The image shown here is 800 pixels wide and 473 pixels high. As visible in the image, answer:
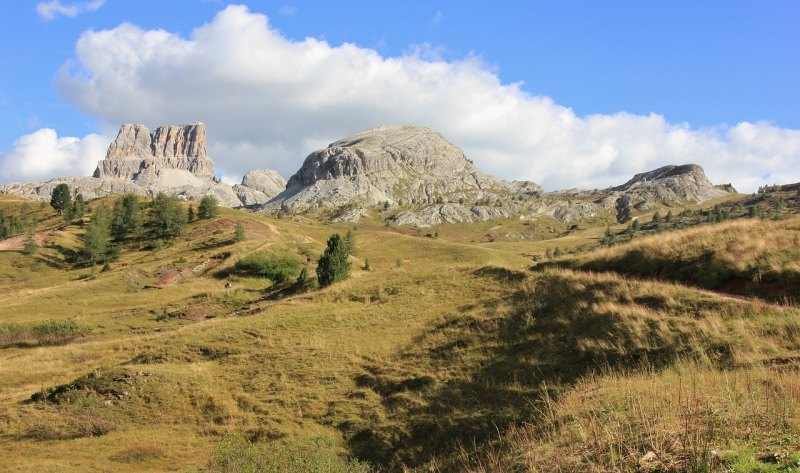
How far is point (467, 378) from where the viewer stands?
19.7 m

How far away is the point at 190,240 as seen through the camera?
90000 millimetres

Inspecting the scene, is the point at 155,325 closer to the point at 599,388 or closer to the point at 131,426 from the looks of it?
the point at 131,426

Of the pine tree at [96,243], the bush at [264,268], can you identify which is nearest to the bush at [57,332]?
the bush at [264,268]

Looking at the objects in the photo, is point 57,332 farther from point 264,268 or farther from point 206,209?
point 206,209

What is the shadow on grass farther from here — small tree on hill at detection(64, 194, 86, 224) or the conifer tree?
small tree on hill at detection(64, 194, 86, 224)

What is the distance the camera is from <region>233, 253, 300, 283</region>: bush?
70.9 meters

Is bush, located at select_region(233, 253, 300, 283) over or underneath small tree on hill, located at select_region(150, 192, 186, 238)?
underneath

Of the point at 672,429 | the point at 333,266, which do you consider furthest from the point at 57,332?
the point at 672,429

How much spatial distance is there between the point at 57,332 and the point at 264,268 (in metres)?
30.9

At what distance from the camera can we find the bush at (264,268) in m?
70.9

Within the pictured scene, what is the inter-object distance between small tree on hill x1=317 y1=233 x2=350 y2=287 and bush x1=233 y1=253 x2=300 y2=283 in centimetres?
1888

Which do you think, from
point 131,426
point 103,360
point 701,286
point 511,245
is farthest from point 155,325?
point 511,245

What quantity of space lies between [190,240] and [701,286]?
88178 millimetres

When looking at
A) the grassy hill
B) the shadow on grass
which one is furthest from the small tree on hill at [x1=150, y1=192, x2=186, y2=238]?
the shadow on grass
